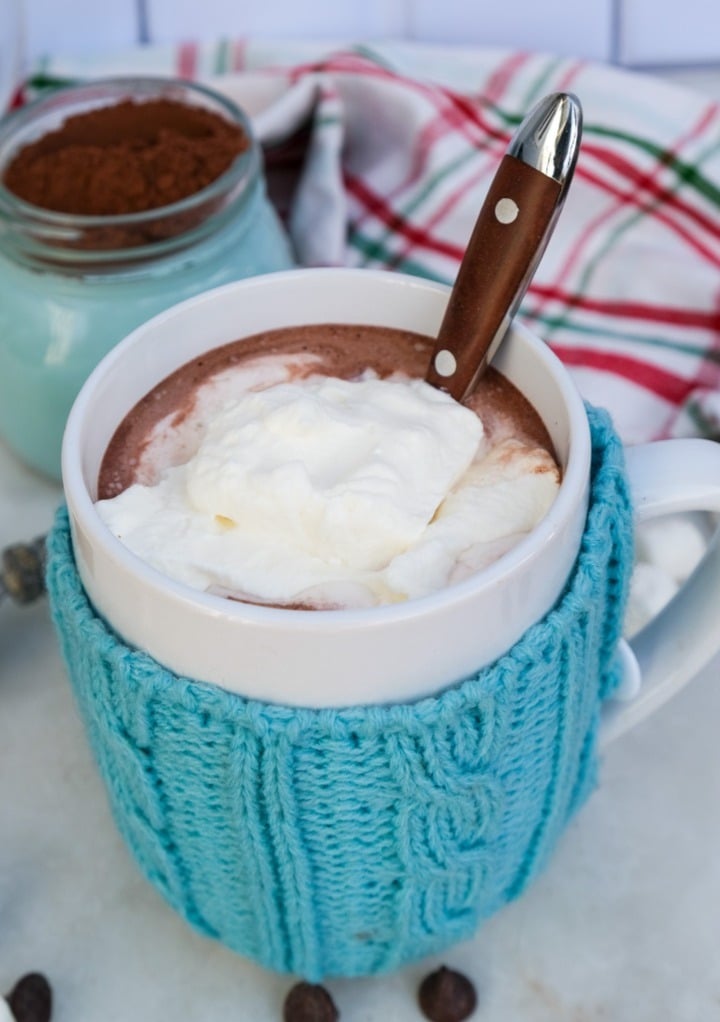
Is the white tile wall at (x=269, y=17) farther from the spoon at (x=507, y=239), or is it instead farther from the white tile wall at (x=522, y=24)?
the spoon at (x=507, y=239)

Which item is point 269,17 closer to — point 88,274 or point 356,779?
point 88,274

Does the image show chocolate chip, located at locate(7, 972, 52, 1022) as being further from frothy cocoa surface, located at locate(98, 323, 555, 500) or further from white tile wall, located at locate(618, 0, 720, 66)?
white tile wall, located at locate(618, 0, 720, 66)

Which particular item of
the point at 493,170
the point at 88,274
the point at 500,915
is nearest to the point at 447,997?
the point at 500,915

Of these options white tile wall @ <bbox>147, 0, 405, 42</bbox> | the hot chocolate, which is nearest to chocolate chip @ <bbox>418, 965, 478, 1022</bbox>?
the hot chocolate

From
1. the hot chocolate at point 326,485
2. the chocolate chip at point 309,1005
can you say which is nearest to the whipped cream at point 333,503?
the hot chocolate at point 326,485

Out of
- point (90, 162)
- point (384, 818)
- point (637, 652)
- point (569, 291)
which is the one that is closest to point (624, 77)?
point (569, 291)

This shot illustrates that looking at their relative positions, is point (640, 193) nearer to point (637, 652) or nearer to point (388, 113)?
point (388, 113)
